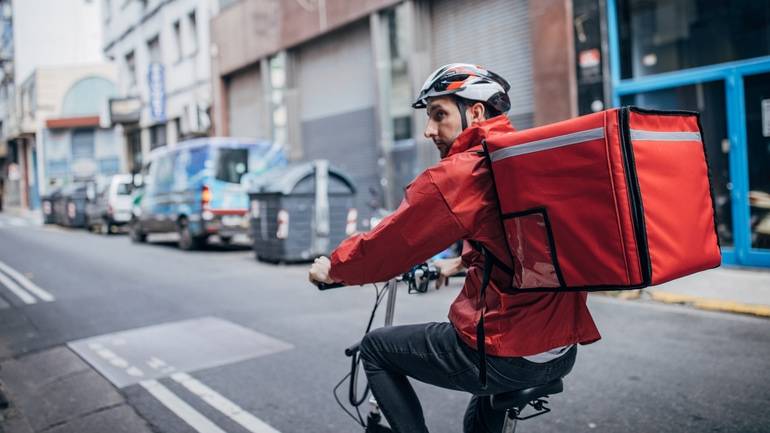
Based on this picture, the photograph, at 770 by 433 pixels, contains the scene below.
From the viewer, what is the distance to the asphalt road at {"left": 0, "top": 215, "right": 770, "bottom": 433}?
14.1 feet

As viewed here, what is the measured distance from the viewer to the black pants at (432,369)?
227cm

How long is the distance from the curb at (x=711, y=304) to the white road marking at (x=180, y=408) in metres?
5.43

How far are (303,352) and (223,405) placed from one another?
1.32m

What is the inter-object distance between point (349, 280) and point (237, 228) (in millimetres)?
12367

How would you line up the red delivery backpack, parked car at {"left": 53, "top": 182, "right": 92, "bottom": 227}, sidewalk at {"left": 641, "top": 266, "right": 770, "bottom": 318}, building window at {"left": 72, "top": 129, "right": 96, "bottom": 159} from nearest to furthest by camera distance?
the red delivery backpack, sidewalk at {"left": 641, "top": 266, "right": 770, "bottom": 318}, parked car at {"left": 53, "top": 182, "right": 92, "bottom": 227}, building window at {"left": 72, "top": 129, "right": 96, "bottom": 159}

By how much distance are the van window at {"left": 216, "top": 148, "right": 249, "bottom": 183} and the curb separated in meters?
9.14

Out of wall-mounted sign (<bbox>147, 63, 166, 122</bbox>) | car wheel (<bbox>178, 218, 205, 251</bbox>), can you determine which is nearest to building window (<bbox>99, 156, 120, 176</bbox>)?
wall-mounted sign (<bbox>147, 63, 166, 122</bbox>)

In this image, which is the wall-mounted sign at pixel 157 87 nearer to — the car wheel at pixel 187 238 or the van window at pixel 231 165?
the car wheel at pixel 187 238

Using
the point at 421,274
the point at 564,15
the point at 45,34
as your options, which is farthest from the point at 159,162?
the point at 45,34

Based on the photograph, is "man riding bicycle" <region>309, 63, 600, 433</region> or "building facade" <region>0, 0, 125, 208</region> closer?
"man riding bicycle" <region>309, 63, 600, 433</region>

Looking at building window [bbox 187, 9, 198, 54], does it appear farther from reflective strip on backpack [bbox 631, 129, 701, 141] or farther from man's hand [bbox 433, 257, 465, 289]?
reflective strip on backpack [bbox 631, 129, 701, 141]

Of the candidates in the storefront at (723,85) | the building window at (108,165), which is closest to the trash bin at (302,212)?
the storefront at (723,85)

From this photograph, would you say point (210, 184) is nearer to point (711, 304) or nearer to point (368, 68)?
point (368, 68)

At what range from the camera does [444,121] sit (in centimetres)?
246
